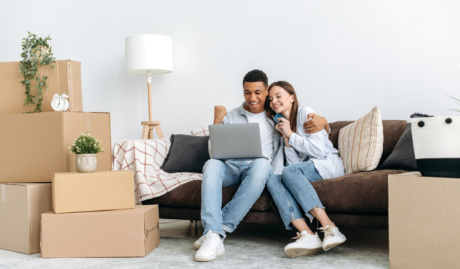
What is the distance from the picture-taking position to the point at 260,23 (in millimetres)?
3279

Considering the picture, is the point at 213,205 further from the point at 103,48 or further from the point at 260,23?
the point at 103,48

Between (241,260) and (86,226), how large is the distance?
75cm

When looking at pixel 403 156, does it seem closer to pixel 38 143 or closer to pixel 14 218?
pixel 38 143

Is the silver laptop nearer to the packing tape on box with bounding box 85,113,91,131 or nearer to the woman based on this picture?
the woman

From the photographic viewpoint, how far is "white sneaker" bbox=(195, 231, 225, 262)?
1979 millimetres

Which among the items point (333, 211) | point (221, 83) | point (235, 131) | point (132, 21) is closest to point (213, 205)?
point (235, 131)

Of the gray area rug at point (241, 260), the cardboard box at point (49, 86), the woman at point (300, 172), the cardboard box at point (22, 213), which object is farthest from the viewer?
the cardboard box at point (49, 86)

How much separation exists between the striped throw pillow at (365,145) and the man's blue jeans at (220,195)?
1.51 ft

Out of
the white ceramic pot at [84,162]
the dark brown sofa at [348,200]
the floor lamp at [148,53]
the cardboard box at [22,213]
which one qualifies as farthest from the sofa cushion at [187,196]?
the floor lamp at [148,53]

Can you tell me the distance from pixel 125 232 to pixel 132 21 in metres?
2.12

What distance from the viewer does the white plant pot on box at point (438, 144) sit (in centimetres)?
156

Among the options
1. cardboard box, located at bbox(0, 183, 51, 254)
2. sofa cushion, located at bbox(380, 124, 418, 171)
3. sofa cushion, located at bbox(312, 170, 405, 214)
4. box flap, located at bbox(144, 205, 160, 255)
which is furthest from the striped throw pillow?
cardboard box, located at bbox(0, 183, 51, 254)

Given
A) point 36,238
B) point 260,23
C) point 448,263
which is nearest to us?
point 448,263

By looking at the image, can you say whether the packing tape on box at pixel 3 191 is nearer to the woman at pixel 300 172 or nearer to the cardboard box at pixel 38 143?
the cardboard box at pixel 38 143
